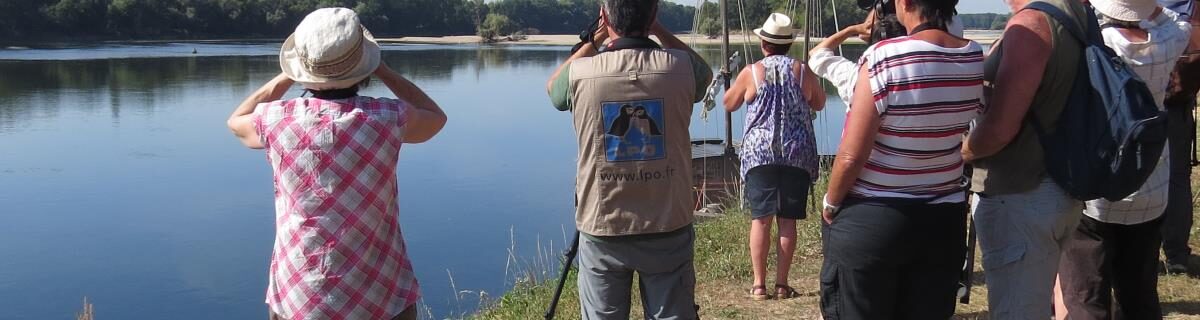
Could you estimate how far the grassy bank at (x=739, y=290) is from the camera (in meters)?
3.78

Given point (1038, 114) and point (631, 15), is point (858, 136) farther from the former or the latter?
point (631, 15)

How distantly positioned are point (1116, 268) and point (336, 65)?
6.84ft

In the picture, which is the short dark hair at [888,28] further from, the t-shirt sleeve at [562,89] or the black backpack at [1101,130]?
the t-shirt sleeve at [562,89]

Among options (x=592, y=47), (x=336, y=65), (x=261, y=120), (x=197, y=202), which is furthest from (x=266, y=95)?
(x=197, y=202)

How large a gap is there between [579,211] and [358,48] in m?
0.76

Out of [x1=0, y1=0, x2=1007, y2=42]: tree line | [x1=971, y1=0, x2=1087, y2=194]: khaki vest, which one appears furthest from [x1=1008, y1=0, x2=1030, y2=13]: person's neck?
[x1=0, y1=0, x2=1007, y2=42]: tree line

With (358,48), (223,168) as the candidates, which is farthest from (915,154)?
(223,168)

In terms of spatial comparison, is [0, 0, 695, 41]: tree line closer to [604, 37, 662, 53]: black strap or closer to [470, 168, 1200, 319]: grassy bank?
[470, 168, 1200, 319]: grassy bank

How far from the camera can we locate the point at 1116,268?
9.03ft

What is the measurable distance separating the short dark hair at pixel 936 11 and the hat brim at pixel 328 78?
1.24 metres

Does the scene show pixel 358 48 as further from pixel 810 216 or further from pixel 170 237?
pixel 170 237

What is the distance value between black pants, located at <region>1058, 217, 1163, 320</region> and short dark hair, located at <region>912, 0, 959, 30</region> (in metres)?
0.80

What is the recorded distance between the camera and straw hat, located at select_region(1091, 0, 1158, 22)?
8.57ft

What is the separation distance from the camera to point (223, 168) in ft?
48.5
